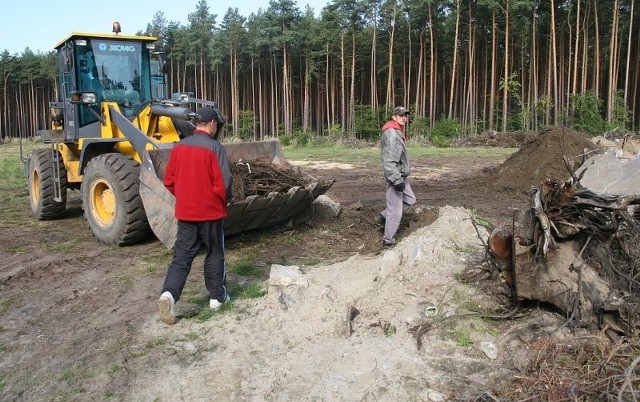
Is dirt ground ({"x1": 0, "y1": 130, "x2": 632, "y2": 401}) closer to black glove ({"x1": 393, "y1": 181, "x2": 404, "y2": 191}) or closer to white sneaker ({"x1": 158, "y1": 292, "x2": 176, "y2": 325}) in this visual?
white sneaker ({"x1": 158, "y1": 292, "x2": 176, "y2": 325})

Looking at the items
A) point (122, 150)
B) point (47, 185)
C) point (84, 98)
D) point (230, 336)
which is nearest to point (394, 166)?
point (230, 336)

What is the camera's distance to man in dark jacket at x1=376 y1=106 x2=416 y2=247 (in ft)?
22.7

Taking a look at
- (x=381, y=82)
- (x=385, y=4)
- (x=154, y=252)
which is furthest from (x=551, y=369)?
(x=381, y=82)

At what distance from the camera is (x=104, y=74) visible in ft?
28.6

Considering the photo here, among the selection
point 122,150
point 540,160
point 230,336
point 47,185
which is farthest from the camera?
point 540,160

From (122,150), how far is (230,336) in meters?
5.00

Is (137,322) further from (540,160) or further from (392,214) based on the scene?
(540,160)

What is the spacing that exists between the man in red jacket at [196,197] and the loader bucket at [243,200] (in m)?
1.66

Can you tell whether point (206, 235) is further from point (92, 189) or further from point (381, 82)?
point (381, 82)

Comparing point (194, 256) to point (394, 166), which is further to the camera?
point (394, 166)

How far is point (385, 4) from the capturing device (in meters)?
40.0

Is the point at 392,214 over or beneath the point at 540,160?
beneath

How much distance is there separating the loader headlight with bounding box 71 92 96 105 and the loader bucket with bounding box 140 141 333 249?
2161mm

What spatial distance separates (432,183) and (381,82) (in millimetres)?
37424
